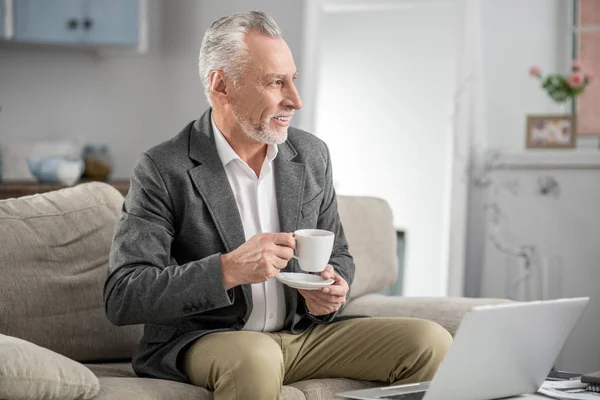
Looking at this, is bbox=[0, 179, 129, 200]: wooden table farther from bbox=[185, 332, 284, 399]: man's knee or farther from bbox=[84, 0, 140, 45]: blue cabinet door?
bbox=[185, 332, 284, 399]: man's knee

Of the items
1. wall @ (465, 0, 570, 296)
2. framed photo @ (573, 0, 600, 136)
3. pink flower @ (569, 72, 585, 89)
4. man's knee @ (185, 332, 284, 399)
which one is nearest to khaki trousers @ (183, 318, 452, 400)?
man's knee @ (185, 332, 284, 399)

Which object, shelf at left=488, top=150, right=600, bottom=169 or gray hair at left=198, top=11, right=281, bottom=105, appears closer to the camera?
gray hair at left=198, top=11, right=281, bottom=105

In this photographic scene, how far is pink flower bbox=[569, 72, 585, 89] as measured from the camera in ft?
12.8

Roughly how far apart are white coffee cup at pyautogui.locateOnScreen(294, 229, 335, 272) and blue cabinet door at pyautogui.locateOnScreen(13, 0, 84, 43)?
9.52 feet

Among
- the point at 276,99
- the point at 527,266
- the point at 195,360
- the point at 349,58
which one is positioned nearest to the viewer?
the point at 195,360

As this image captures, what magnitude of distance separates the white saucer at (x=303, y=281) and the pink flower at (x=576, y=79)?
2299mm

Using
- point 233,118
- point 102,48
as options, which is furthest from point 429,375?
point 102,48

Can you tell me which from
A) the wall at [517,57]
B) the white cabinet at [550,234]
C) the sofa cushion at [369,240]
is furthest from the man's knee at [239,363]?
the wall at [517,57]

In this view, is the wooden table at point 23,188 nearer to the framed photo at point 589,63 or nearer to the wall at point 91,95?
the wall at point 91,95

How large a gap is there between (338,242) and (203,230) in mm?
415

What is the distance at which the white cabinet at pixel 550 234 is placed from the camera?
3.83m

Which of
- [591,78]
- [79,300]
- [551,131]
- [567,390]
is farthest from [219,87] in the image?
[591,78]

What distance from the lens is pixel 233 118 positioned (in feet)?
7.38

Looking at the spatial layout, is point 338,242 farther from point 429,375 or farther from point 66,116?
point 66,116
